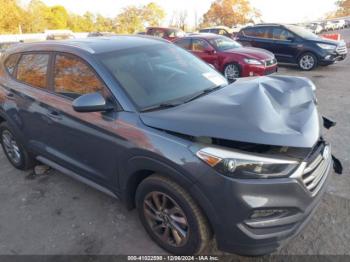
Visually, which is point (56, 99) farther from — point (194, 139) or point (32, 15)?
point (32, 15)

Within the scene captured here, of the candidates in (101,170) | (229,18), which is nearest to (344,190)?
(101,170)

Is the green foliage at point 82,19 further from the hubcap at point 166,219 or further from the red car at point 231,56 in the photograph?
the hubcap at point 166,219

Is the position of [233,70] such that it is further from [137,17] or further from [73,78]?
[137,17]

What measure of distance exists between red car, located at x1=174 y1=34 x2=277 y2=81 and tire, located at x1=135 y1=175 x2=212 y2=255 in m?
6.90

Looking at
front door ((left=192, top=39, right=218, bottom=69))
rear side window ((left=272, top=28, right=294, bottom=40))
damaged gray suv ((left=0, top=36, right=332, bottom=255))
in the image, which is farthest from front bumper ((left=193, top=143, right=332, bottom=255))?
rear side window ((left=272, top=28, right=294, bottom=40))

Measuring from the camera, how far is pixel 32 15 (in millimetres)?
50031

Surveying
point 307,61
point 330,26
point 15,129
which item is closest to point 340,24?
point 330,26

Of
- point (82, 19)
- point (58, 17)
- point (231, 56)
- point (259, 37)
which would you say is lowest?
point (231, 56)

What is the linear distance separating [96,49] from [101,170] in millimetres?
1173

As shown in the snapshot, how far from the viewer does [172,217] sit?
2547 millimetres

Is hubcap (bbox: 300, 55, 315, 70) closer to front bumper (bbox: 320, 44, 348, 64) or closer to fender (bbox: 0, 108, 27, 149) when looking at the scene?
front bumper (bbox: 320, 44, 348, 64)

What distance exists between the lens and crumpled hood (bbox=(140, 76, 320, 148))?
214cm

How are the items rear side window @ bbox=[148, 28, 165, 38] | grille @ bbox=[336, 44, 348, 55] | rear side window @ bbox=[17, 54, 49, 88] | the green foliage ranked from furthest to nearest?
the green foliage, rear side window @ bbox=[148, 28, 165, 38], grille @ bbox=[336, 44, 348, 55], rear side window @ bbox=[17, 54, 49, 88]

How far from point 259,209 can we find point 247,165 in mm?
302
